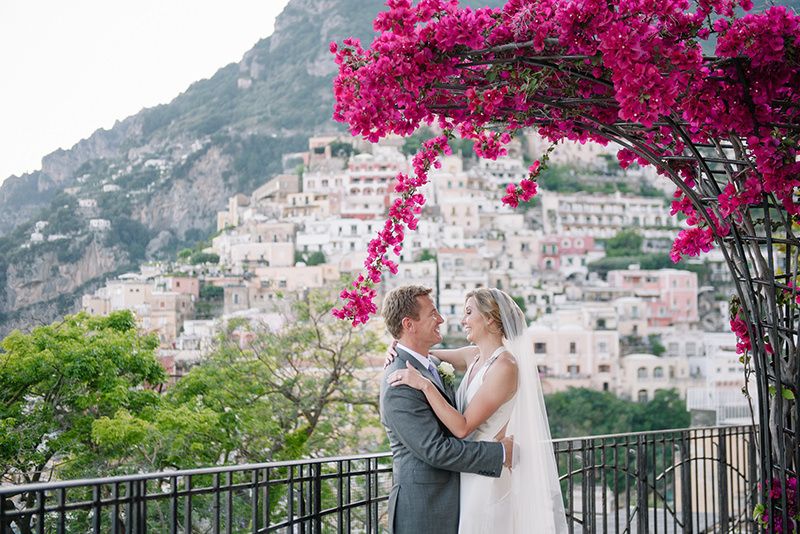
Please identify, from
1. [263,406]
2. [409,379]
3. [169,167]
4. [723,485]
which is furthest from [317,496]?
[169,167]

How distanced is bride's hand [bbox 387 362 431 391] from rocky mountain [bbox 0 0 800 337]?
6158cm

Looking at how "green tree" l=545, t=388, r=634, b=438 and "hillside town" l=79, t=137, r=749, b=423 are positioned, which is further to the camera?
"hillside town" l=79, t=137, r=749, b=423

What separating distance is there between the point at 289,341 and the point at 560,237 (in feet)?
166

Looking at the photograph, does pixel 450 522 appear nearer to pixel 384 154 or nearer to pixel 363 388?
pixel 363 388

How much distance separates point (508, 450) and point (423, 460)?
0.83 feet

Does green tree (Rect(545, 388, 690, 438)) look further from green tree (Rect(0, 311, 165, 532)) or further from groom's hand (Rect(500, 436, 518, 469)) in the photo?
groom's hand (Rect(500, 436, 518, 469))

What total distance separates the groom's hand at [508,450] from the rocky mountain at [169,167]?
2424 inches

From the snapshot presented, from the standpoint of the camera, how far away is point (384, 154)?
78.2 metres

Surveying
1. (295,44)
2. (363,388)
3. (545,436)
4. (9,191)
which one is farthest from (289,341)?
(295,44)

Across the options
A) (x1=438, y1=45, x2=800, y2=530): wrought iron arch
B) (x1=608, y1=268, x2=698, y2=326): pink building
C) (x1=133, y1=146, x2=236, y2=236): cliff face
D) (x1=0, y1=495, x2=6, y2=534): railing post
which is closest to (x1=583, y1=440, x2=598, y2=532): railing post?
(x1=438, y1=45, x2=800, y2=530): wrought iron arch

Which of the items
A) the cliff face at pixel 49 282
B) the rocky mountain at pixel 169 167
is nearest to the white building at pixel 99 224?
the rocky mountain at pixel 169 167

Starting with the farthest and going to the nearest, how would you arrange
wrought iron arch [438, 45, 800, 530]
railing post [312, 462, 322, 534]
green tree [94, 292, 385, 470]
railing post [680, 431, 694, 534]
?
green tree [94, 292, 385, 470]
railing post [680, 431, 694, 534]
railing post [312, 462, 322, 534]
wrought iron arch [438, 45, 800, 530]

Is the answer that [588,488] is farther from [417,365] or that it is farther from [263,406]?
[263,406]

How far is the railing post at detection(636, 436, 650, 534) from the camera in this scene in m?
3.68
